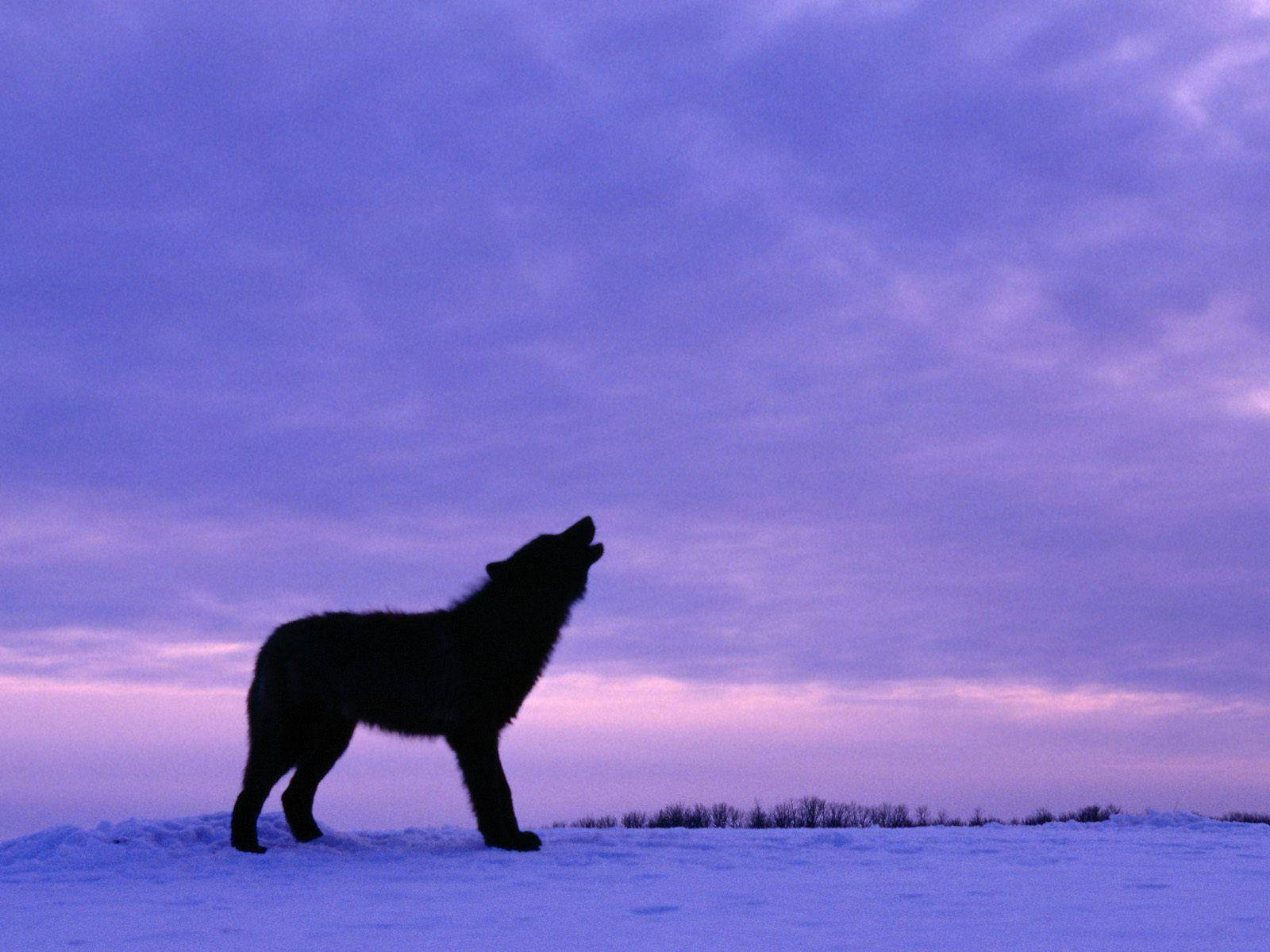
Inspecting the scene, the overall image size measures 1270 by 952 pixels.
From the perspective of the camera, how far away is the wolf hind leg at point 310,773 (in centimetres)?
978

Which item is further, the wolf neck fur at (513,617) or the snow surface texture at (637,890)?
the wolf neck fur at (513,617)

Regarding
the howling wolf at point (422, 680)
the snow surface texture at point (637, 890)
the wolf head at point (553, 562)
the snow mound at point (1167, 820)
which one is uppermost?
the wolf head at point (553, 562)

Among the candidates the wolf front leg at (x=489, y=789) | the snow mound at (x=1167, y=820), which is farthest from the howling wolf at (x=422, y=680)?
the snow mound at (x=1167, y=820)

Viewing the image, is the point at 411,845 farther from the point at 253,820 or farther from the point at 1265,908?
the point at 1265,908

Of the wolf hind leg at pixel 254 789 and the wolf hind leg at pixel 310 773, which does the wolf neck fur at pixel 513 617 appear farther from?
the wolf hind leg at pixel 254 789

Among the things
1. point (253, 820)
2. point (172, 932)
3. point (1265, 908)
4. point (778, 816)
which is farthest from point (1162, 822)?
point (172, 932)

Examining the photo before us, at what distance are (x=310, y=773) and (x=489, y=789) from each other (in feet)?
5.08

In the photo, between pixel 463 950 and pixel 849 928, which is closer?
pixel 463 950

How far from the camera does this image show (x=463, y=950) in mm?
5699

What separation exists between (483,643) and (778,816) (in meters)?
5.43

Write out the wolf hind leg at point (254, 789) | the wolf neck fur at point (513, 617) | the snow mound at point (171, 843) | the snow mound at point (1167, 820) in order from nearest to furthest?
the snow mound at point (171, 843) → the wolf hind leg at point (254, 789) → the wolf neck fur at point (513, 617) → the snow mound at point (1167, 820)

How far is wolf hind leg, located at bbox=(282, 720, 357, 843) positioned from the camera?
32.1 feet

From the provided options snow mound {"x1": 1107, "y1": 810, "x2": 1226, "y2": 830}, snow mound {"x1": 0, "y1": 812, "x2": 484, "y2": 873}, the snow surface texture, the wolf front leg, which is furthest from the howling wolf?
snow mound {"x1": 1107, "y1": 810, "x2": 1226, "y2": 830}

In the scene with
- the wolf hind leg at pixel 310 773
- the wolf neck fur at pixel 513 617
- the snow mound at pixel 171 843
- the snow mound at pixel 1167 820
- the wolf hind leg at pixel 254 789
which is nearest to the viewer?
the snow mound at pixel 171 843
